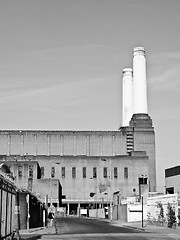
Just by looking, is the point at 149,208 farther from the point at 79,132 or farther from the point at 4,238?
the point at 79,132

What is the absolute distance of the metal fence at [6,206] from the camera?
62.8 ft

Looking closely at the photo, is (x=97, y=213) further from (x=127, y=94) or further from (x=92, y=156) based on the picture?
(x=127, y=94)

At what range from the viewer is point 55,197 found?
131 m

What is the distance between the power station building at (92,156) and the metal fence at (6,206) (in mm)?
107584

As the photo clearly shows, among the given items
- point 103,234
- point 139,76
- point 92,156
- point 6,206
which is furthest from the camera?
point 92,156

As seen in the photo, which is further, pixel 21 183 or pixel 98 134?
pixel 98 134

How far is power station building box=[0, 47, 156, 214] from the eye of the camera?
447 ft

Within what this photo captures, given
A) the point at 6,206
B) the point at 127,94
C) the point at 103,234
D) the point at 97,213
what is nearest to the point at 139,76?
the point at 127,94

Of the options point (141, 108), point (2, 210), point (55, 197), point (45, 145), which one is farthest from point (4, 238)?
point (45, 145)

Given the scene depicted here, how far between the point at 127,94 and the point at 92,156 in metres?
21.8

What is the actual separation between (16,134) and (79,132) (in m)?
20.2

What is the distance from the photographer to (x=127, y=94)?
147125 millimetres

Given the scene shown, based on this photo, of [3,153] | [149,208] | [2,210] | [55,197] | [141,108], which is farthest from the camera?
[3,153]

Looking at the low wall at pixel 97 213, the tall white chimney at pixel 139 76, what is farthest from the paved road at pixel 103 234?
the tall white chimney at pixel 139 76
